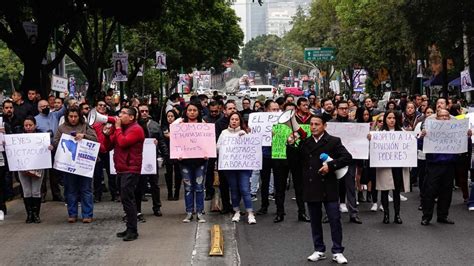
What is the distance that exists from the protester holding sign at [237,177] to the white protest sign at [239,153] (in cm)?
5

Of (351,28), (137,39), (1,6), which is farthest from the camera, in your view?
(351,28)

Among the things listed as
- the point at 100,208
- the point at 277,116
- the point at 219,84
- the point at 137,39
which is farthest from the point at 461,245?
the point at 219,84

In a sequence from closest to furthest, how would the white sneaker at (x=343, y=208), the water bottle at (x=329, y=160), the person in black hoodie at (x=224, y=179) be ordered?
the water bottle at (x=329, y=160) → the person in black hoodie at (x=224, y=179) → the white sneaker at (x=343, y=208)

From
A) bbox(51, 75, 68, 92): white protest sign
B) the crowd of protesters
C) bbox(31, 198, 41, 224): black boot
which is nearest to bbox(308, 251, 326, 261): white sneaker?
the crowd of protesters

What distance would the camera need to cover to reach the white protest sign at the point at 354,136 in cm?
1149

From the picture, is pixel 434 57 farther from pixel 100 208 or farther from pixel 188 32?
pixel 100 208

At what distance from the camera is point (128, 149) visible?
996 cm

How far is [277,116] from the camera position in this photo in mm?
12680

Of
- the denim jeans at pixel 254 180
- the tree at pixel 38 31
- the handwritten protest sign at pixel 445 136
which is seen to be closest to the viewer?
the handwritten protest sign at pixel 445 136

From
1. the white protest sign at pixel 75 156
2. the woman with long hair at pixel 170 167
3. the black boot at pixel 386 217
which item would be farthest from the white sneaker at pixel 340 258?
the woman with long hair at pixel 170 167

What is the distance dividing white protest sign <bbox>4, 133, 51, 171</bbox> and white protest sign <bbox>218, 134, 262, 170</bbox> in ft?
8.66

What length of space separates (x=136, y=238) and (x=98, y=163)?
3.85 metres

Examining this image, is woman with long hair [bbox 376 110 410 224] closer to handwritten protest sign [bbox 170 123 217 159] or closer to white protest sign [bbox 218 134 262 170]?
white protest sign [bbox 218 134 262 170]

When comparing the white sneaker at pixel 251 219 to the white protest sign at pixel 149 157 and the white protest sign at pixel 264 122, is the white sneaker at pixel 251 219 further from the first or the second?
the white protest sign at pixel 149 157
